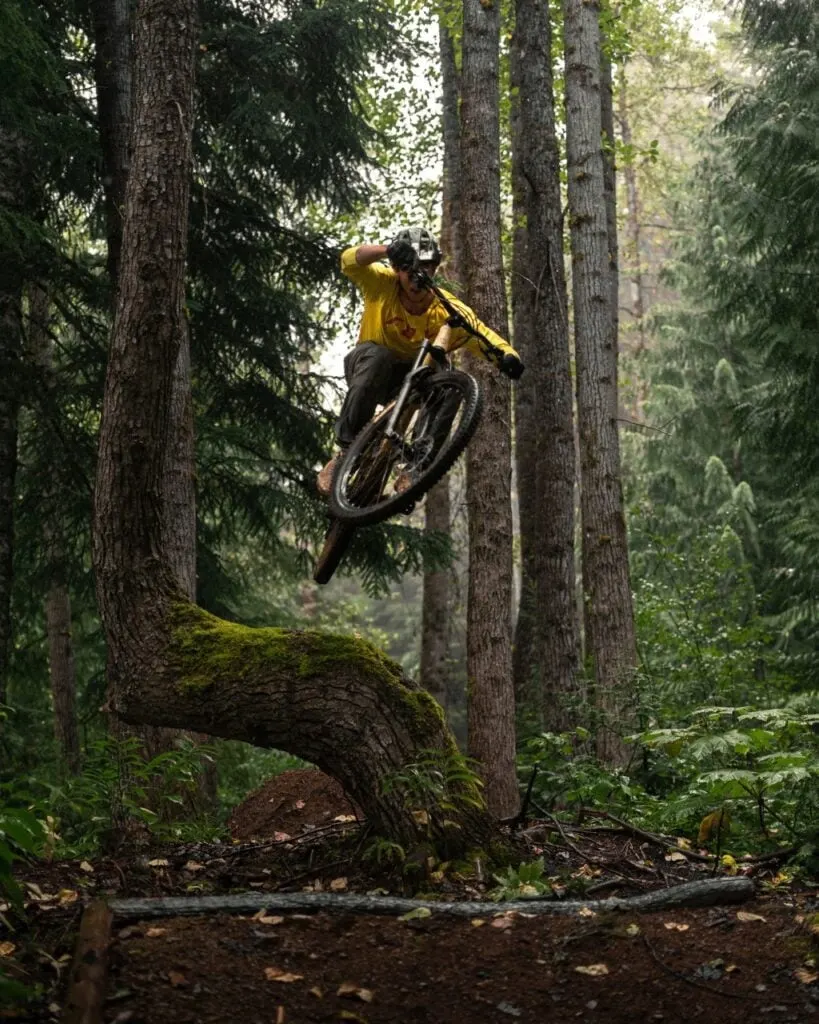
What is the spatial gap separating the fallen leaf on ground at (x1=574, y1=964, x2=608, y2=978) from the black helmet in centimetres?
427

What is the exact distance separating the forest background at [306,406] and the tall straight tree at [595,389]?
28 cm

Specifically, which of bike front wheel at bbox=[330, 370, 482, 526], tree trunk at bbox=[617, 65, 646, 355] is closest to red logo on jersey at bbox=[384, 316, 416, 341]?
bike front wheel at bbox=[330, 370, 482, 526]

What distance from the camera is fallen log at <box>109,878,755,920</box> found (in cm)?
475

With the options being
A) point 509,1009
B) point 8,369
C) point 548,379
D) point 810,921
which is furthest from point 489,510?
point 509,1009

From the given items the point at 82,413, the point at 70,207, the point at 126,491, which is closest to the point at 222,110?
the point at 70,207

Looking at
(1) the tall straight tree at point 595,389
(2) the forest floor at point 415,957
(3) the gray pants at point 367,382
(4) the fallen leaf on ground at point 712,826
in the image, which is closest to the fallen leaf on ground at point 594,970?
(2) the forest floor at point 415,957

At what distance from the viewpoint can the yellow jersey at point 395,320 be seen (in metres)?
7.59

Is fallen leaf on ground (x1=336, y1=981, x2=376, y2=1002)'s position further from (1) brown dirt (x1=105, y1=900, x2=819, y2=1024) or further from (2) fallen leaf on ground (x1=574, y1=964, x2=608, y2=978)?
(2) fallen leaf on ground (x1=574, y1=964, x2=608, y2=978)

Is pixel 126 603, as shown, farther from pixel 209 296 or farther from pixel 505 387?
pixel 209 296

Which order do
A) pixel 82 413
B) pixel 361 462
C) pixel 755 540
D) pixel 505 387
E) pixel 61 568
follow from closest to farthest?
pixel 361 462
pixel 505 387
pixel 82 413
pixel 61 568
pixel 755 540

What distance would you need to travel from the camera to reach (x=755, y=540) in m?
20.7

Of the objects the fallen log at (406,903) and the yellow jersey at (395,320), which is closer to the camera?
the fallen log at (406,903)

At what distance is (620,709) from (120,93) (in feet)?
22.2

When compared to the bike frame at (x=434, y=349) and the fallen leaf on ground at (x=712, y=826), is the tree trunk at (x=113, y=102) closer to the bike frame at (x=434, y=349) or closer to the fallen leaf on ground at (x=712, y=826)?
the bike frame at (x=434, y=349)
